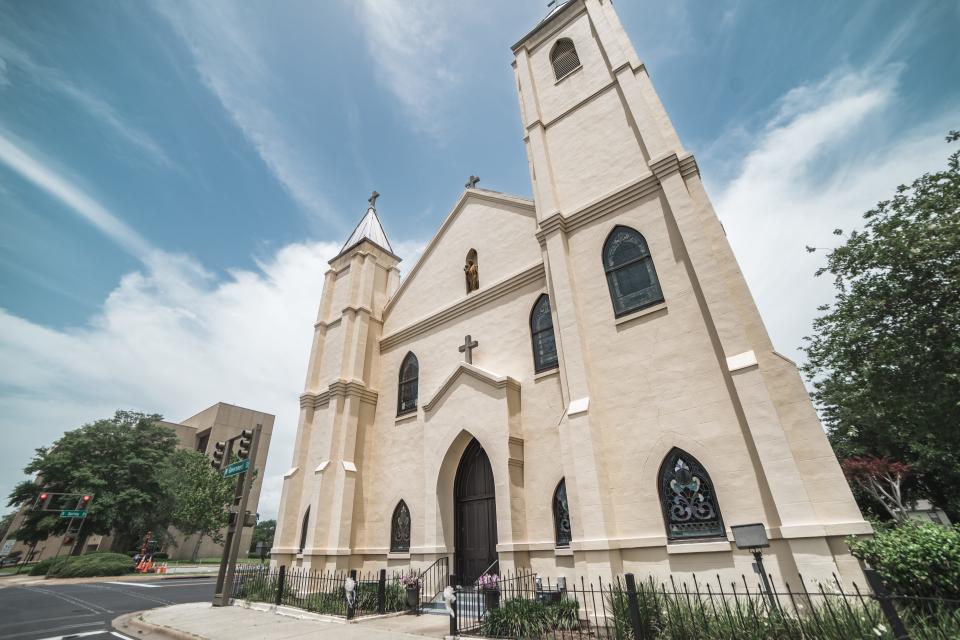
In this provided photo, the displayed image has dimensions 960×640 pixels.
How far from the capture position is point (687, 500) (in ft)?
24.8

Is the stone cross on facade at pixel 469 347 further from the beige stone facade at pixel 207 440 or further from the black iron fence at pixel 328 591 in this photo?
the beige stone facade at pixel 207 440

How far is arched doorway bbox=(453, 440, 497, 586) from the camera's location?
10984 millimetres

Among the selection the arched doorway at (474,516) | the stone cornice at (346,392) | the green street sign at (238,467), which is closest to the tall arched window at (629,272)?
the arched doorway at (474,516)

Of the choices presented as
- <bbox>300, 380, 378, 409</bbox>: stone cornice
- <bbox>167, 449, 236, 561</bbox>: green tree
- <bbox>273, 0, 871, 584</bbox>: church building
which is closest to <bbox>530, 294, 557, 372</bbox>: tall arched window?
<bbox>273, 0, 871, 584</bbox>: church building

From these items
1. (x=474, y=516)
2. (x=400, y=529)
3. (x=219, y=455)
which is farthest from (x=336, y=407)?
(x=474, y=516)

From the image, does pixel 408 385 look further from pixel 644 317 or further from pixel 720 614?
pixel 720 614

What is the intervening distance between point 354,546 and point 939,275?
18.3 metres

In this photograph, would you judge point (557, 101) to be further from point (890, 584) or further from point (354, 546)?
point (354, 546)

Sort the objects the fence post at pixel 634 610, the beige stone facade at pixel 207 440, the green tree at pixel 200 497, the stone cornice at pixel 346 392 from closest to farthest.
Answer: the fence post at pixel 634 610, the stone cornice at pixel 346 392, the green tree at pixel 200 497, the beige stone facade at pixel 207 440

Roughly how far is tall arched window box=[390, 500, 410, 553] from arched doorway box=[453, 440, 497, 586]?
1.86 m

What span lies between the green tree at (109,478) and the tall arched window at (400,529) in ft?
99.2

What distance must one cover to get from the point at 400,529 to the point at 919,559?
11.1 meters

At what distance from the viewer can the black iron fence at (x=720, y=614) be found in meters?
4.57

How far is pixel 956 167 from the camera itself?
12617 millimetres
